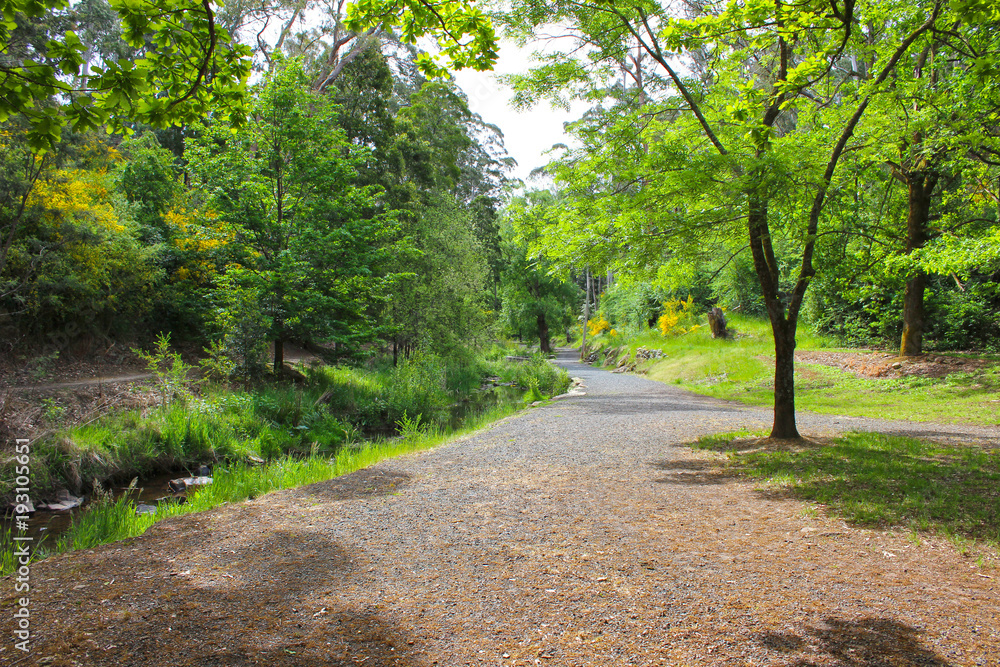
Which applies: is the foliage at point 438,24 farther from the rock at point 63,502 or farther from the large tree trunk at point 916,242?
the large tree trunk at point 916,242

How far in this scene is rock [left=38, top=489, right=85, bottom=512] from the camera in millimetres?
6434

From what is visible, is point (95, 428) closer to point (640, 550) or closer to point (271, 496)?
point (271, 496)

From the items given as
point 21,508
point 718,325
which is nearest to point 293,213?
point 21,508

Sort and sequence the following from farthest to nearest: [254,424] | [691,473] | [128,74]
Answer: [254,424]
[691,473]
[128,74]

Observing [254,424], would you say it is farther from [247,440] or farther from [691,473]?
[691,473]

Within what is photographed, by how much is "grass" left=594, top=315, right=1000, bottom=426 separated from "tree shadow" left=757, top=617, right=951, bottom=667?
8343 millimetres

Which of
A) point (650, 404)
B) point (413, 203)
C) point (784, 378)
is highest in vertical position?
point (413, 203)

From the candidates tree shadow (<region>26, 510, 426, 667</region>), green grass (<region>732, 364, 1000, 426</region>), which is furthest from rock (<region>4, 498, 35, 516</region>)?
green grass (<region>732, 364, 1000, 426</region>)

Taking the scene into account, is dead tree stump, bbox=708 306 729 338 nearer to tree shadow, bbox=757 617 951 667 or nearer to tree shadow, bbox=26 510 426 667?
tree shadow, bbox=757 617 951 667

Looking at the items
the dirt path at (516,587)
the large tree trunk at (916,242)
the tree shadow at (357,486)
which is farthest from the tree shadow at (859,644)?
→ the large tree trunk at (916,242)

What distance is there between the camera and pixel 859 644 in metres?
2.45

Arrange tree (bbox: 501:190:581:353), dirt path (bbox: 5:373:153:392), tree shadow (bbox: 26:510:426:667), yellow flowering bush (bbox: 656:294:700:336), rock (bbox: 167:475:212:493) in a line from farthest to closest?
1. tree (bbox: 501:190:581:353)
2. yellow flowering bush (bbox: 656:294:700:336)
3. dirt path (bbox: 5:373:153:392)
4. rock (bbox: 167:475:212:493)
5. tree shadow (bbox: 26:510:426:667)

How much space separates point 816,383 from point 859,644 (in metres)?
13.3

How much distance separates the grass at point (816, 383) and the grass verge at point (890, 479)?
3483 millimetres
